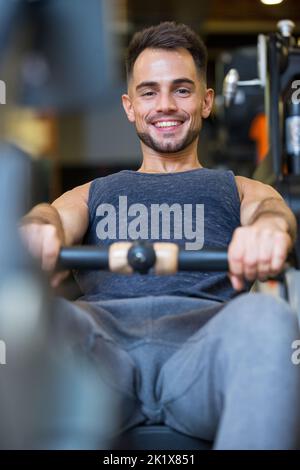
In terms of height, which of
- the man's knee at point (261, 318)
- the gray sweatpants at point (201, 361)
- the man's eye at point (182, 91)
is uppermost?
the man's eye at point (182, 91)

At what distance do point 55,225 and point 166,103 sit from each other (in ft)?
0.64

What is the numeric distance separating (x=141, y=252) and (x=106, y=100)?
166mm

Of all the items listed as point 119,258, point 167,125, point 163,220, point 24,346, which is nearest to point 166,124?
point 167,125

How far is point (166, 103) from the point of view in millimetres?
844

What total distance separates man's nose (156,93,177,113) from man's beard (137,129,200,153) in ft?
0.11

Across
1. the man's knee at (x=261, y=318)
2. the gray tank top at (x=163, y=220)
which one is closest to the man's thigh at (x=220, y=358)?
the man's knee at (x=261, y=318)

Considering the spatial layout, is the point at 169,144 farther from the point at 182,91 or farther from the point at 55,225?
the point at 55,225

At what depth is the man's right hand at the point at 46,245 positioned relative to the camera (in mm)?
624

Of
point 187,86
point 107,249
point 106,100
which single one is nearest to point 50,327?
point 107,249

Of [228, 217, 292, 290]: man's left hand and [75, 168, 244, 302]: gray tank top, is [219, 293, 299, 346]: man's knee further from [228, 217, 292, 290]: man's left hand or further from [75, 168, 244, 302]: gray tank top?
[75, 168, 244, 302]: gray tank top

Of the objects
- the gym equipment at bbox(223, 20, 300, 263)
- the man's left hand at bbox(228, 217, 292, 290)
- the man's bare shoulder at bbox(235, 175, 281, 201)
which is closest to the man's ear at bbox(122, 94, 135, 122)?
the man's bare shoulder at bbox(235, 175, 281, 201)

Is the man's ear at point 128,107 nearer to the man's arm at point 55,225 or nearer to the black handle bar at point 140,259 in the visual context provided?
the man's arm at point 55,225

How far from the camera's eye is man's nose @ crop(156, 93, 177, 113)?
2.76 ft

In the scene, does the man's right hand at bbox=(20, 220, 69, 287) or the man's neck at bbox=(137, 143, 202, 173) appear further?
the man's neck at bbox=(137, 143, 202, 173)
